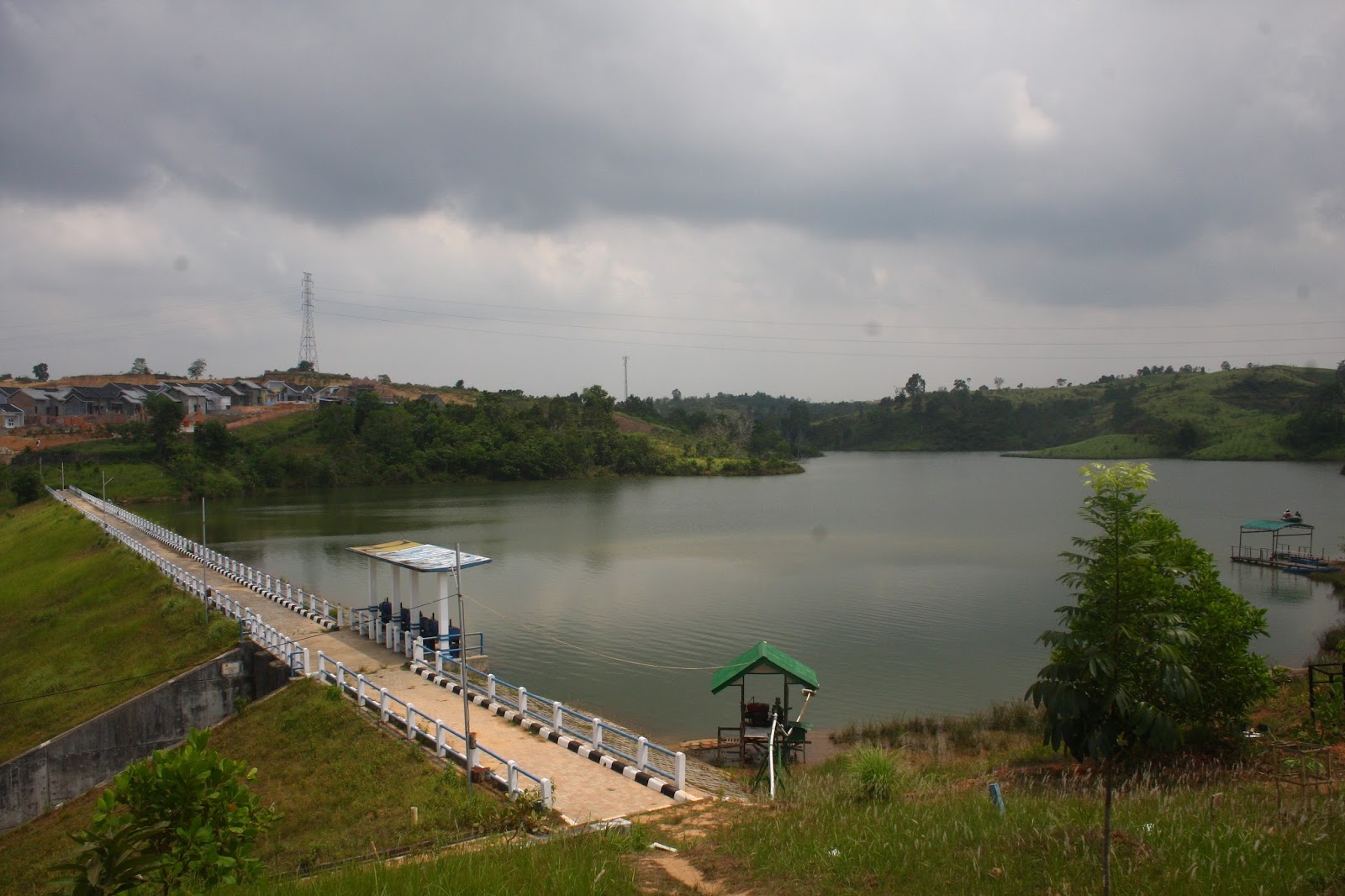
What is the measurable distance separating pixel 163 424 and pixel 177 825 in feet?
272

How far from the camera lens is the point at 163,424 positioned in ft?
256

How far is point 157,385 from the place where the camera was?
351 ft

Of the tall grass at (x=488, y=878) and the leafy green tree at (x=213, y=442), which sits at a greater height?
the leafy green tree at (x=213, y=442)

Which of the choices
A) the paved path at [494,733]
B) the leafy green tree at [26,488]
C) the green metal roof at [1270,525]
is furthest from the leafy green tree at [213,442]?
the green metal roof at [1270,525]

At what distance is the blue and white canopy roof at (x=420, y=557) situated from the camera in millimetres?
19703

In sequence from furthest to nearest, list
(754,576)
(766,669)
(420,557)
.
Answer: (754,576), (420,557), (766,669)

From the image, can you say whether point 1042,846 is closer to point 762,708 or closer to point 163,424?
point 762,708

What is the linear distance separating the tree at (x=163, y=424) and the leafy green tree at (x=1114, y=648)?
86.0 meters

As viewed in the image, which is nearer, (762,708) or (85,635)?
(762,708)

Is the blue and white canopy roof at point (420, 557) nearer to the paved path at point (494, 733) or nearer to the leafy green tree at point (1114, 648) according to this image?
the paved path at point (494, 733)

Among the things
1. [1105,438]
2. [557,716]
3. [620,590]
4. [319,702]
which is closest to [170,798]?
[557,716]

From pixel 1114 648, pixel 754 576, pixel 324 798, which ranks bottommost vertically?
pixel 754 576

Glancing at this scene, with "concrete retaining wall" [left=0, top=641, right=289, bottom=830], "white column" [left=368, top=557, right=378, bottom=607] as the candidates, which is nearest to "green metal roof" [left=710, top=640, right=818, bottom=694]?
"concrete retaining wall" [left=0, top=641, right=289, bottom=830]

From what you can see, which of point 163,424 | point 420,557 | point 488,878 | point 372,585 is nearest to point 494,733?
point 420,557
